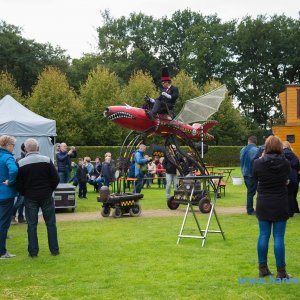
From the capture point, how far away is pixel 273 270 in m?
7.25

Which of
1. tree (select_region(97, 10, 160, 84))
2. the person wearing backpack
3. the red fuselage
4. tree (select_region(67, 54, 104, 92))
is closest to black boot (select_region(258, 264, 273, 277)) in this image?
the person wearing backpack

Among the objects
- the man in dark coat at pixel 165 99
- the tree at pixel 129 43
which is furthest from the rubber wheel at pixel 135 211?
the tree at pixel 129 43

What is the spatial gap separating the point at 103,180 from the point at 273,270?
12917 mm

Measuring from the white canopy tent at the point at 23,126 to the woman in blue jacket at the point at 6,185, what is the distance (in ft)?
14.6

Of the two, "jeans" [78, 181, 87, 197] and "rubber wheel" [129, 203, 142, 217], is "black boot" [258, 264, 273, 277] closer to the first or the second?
"rubber wheel" [129, 203, 142, 217]

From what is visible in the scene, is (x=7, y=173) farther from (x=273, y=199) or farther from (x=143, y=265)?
(x=273, y=199)

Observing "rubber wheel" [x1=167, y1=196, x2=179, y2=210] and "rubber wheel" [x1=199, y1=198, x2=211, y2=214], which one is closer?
"rubber wheel" [x1=199, y1=198, x2=211, y2=214]

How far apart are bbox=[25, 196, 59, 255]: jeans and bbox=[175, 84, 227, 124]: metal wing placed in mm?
6760

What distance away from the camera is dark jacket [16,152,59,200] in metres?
8.28

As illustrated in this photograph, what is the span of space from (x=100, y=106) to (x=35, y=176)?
35922 millimetres

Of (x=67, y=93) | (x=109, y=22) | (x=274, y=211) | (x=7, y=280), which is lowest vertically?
(x=7, y=280)

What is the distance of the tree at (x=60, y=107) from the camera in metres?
40.5

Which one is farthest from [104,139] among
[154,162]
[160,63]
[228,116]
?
[160,63]

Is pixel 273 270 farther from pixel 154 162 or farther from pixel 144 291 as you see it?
pixel 154 162
